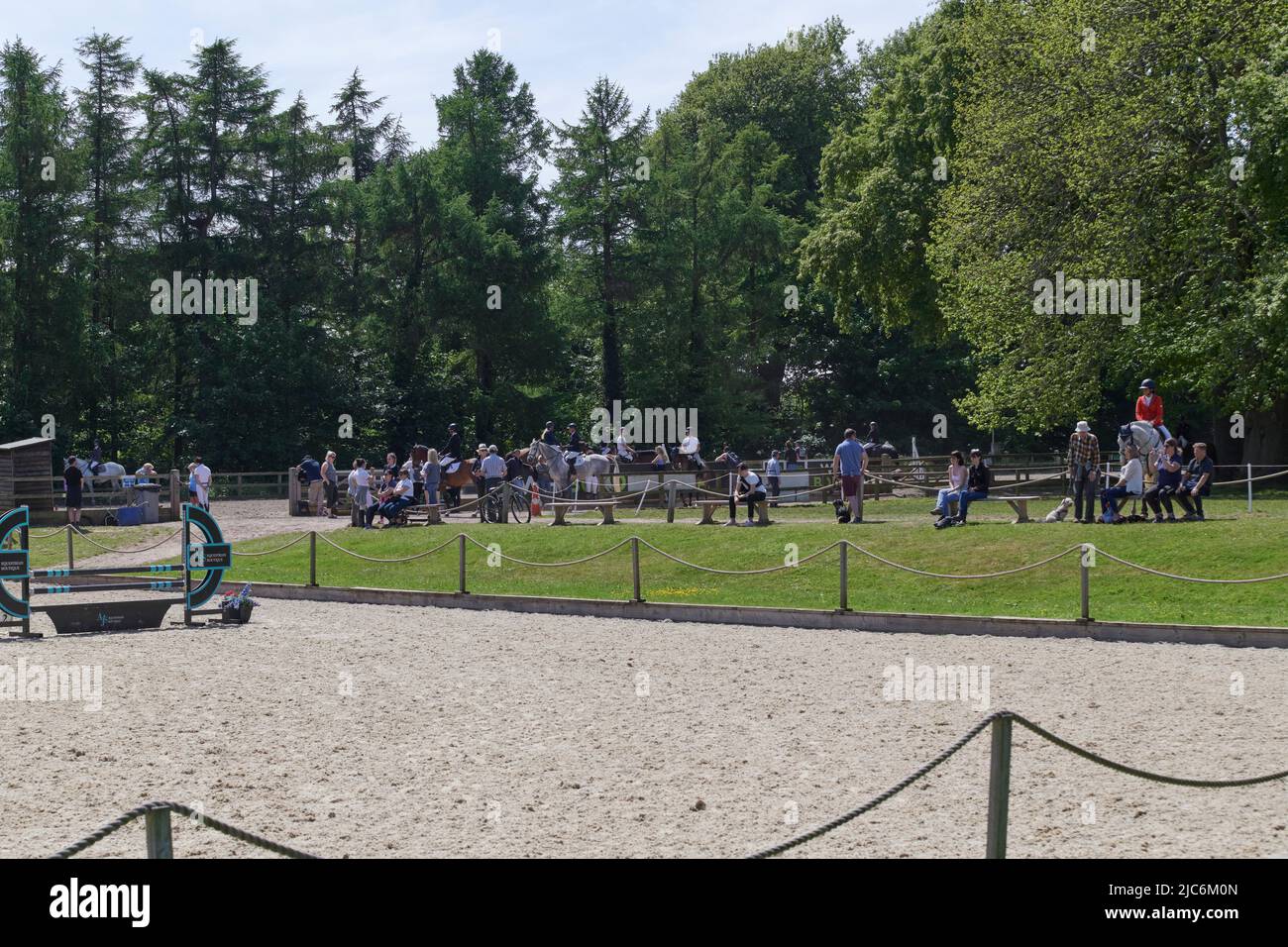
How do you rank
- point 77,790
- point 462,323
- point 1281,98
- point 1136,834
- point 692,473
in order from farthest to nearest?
point 462,323 → point 692,473 → point 1281,98 → point 77,790 → point 1136,834

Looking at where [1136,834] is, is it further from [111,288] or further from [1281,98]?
[111,288]

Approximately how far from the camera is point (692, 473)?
122 feet

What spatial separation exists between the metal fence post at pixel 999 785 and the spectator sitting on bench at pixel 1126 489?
1860 cm

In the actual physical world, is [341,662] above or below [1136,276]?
below

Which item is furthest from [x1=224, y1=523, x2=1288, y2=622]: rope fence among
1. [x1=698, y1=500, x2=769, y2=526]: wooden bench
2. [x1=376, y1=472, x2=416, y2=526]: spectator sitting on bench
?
[x1=376, y1=472, x2=416, y2=526]: spectator sitting on bench

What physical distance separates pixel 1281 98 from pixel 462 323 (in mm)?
38272

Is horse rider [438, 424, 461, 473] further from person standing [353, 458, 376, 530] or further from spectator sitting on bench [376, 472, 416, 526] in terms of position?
person standing [353, 458, 376, 530]

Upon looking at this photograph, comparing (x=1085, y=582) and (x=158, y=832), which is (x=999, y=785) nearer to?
(x=158, y=832)

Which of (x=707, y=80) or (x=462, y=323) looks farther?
(x=707, y=80)

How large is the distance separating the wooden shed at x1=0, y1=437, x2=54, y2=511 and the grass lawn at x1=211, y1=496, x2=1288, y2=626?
9531 mm

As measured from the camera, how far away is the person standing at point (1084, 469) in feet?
79.9

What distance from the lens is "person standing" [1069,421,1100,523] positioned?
79.9ft

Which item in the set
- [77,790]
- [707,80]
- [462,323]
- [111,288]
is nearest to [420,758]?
[77,790]

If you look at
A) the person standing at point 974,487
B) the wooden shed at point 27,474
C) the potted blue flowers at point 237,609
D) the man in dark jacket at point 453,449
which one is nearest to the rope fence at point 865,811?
the potted blue flowers at point 237,609
